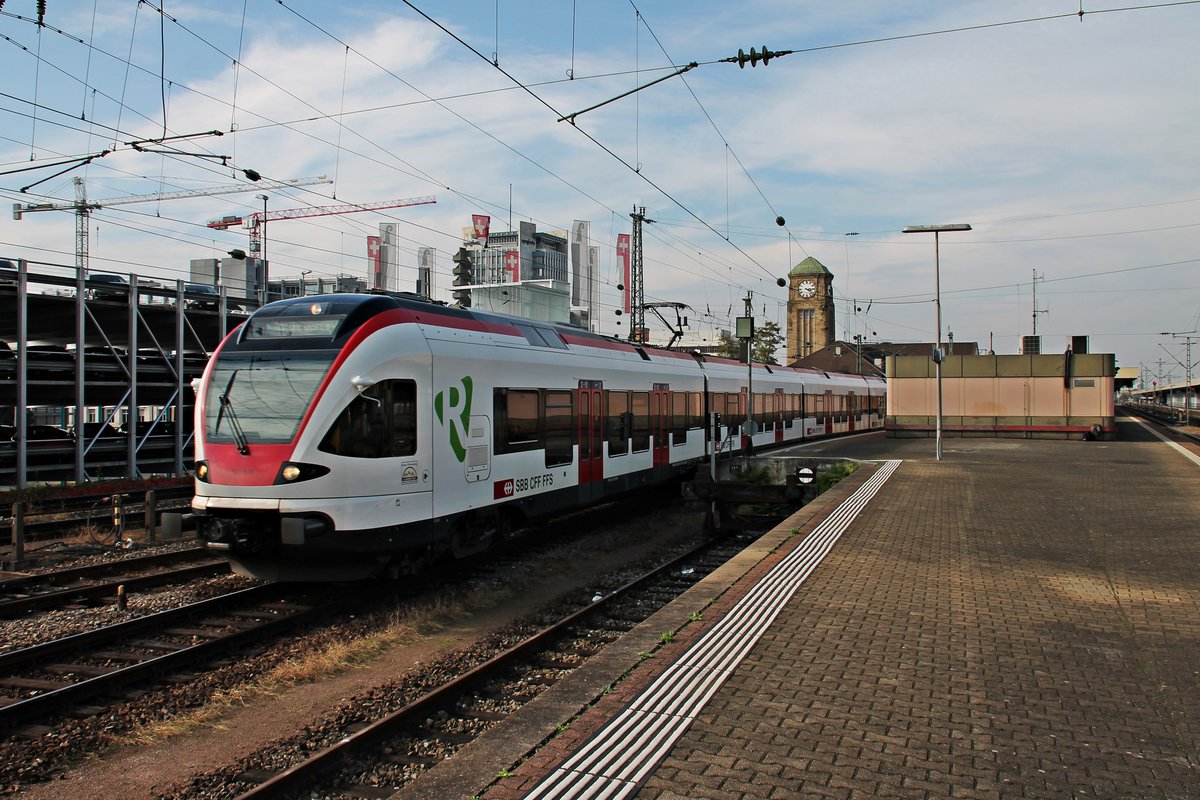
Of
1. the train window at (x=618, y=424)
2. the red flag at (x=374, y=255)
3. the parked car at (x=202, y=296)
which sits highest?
the red flag at (x=374, y=255)

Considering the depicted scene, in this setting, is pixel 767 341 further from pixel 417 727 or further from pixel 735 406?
pixel 417 727

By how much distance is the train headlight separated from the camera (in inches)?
335

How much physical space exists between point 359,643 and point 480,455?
309 centimetres

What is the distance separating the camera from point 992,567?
30.2ft

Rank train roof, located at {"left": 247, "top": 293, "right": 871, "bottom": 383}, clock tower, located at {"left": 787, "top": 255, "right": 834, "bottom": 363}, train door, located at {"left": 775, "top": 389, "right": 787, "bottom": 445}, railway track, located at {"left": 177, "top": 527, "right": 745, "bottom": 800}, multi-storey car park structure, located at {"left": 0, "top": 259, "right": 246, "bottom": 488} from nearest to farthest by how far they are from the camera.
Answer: railway track, located at {"left": 177, "top": 527, "right": 745, "bottom": 800}, train roof, located at {"left": 247, "top": 293, "right": 871, "bottom": 383}, multi-storey car park structure, located at {"left": 0, "top": 259, "right": 246, "bottom": 488}, train door, located at {"left": 775, "top": 389, "right": 787, "bottom": 445}, clock tower, located at {"left": 787, "top": 255, "right": 834, "bottom": 363}

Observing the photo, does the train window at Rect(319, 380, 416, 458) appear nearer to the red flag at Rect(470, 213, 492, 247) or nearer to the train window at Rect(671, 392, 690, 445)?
the train window at Rect(671, 392, 690, 445)

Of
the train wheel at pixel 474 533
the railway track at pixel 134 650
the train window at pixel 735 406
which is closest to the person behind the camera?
the railway track at pixel 134 650

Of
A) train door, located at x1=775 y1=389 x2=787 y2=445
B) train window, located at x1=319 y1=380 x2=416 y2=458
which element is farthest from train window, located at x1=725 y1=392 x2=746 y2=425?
train window, located at x1=319 y1=380 x2=416 y2=458

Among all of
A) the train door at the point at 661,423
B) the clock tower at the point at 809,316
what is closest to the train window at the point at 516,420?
the train door at the point at 661,423

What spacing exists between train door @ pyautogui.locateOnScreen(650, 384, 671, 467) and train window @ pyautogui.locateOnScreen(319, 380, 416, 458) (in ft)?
26.9

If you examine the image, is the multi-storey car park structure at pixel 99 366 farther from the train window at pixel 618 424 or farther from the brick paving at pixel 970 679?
the brick paving at pixel 970 679

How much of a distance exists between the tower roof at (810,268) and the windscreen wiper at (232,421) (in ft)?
358

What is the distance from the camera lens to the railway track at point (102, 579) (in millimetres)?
9359

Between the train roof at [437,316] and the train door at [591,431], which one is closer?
the train roof at [437,316]
